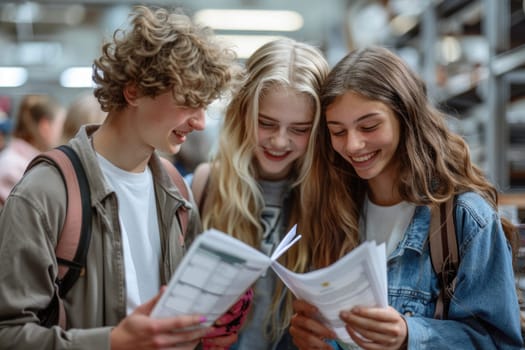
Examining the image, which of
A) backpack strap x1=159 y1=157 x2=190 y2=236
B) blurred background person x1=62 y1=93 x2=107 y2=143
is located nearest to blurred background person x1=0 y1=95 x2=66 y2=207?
blurred background person x1=62 y1=93 x2=107 y2=143

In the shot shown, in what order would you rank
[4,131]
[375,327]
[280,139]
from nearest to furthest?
[375,327] < [280,139] < [4,131]

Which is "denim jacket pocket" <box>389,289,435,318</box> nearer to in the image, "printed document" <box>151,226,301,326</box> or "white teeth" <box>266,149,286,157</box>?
"printed document" <box>151,226,301,326</box>

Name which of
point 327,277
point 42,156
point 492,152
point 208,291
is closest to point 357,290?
point 327,277

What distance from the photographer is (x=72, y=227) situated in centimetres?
152

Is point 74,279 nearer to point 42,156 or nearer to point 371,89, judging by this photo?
point 42,156

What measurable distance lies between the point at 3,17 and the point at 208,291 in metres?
6.78

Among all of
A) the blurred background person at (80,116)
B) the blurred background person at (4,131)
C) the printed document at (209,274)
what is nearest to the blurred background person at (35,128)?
the blurred background person at (80,116)

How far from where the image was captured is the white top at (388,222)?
1.83m

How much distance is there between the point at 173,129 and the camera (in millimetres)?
1688

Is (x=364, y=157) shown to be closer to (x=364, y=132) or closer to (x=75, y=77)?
(x=364, y=132)

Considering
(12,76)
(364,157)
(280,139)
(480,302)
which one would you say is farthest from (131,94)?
(12,76)

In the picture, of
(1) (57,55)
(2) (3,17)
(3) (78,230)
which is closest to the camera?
(3) (78,230)

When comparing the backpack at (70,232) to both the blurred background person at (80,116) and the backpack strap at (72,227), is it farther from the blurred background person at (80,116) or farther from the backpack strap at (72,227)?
the blurred background person at (80,116)

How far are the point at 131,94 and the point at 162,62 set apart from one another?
135mm
